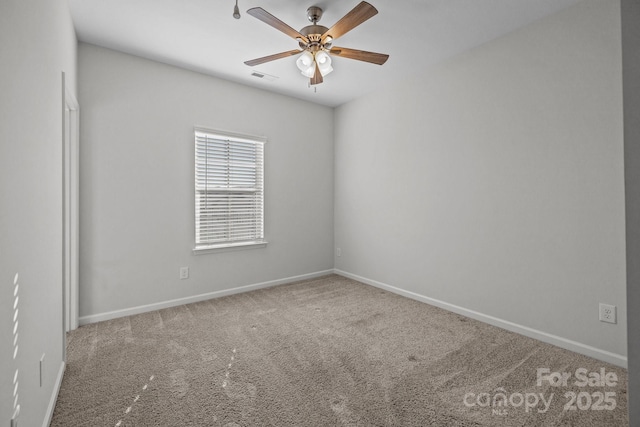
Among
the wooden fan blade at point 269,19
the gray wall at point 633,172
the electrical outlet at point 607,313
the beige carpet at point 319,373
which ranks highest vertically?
the wooden fan blade at point 269,19

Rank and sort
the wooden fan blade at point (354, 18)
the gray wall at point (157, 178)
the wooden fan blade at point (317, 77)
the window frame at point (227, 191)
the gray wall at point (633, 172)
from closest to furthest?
the gray wall at point (633, 172)
the wooden fan blade at point (354, 18)
the wooden fan blade at point (317, 77)
the gray wall at point (157, 178)
the window frame at point (227, 191)

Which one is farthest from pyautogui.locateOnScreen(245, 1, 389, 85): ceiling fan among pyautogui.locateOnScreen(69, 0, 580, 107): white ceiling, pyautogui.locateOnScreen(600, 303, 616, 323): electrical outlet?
pyautogui.locateOnScreen(600, 303, 616, 323): electrical outlet

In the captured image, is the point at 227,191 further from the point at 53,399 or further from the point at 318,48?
the point at 53,399

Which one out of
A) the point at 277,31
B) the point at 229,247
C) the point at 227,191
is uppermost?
the point at 277,31

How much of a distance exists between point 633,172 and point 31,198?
2575 millimetres

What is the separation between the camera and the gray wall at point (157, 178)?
9.92 ft

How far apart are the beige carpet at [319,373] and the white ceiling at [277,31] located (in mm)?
2709

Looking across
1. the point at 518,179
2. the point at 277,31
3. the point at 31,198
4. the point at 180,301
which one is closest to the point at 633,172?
the point at 518,179

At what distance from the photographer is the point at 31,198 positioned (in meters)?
1.47

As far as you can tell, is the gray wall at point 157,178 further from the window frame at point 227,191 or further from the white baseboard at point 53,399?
the white baseboard at point 53,399

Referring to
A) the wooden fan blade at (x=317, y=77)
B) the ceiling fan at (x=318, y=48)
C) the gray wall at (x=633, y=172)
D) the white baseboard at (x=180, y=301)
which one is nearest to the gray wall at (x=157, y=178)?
the white baseboard at (x=180, y=301)

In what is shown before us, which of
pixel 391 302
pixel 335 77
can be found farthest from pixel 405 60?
pixel 391 302

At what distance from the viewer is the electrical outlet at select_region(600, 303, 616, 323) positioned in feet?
7.45

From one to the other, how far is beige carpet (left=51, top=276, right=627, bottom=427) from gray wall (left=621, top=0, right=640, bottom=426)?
2.49 feet
